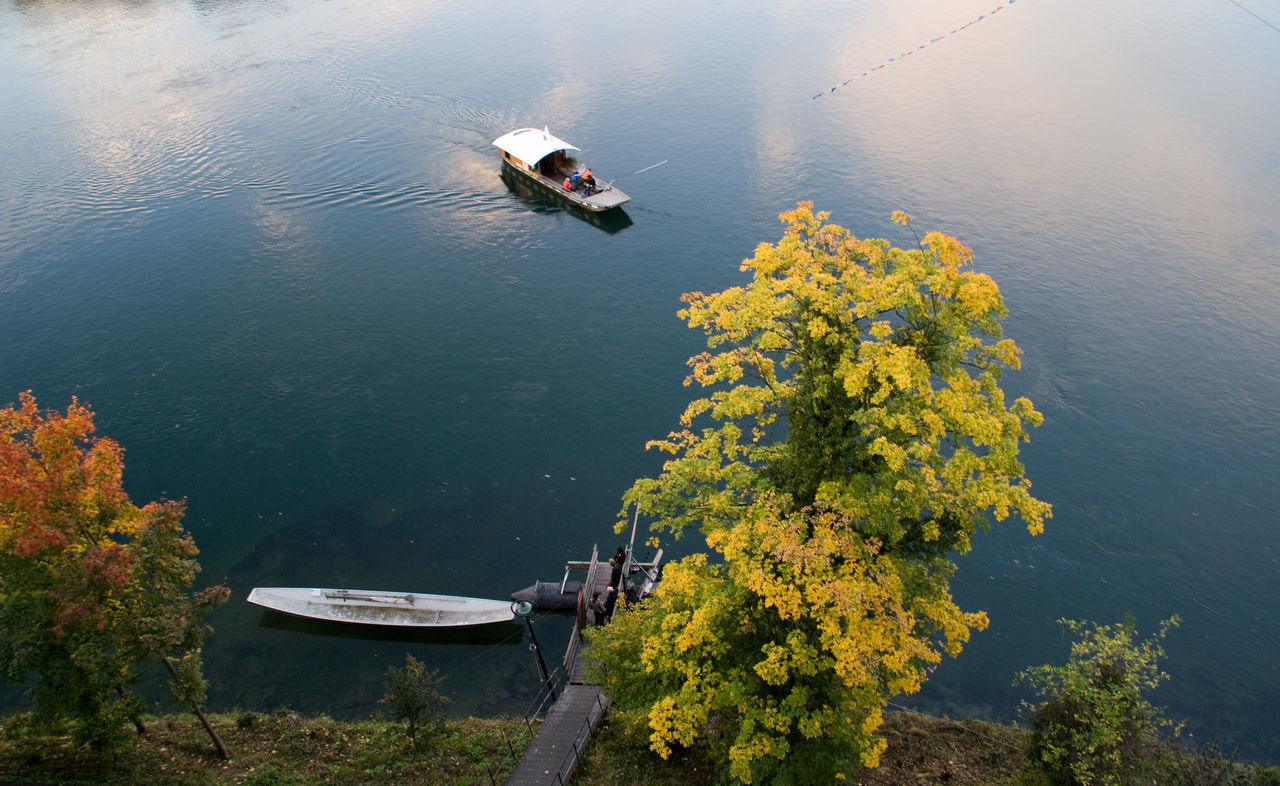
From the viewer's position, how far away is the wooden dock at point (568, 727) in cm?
2341

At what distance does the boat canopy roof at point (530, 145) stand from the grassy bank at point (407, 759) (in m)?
50.4

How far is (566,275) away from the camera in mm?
58344

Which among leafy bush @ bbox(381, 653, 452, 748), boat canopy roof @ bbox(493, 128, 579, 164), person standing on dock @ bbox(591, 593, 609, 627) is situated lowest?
person standing on dock @ bbox(591, 593, 609, 627)

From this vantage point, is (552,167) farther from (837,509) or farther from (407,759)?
(837,509)

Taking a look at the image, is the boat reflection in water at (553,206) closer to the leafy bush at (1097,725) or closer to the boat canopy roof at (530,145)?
the boat canopy roof at (530,145)

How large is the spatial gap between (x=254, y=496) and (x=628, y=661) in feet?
84.8

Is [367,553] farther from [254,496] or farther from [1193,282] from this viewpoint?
[1193,282]

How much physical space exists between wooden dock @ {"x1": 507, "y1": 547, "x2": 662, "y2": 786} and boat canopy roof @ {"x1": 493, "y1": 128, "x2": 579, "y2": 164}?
45543 mm

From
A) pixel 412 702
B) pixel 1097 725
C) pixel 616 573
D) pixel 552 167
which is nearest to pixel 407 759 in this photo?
pixel 412 702

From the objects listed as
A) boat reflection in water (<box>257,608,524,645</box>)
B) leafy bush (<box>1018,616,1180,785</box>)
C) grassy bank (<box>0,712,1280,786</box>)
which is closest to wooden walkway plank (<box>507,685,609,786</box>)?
grassy bank (<box>0,712,1280,786</box>)

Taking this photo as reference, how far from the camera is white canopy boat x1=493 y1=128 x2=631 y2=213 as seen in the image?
6400cm

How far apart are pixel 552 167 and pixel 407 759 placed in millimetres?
54071

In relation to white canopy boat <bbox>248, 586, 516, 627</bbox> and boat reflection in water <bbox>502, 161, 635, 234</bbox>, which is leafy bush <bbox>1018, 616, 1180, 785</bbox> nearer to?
white canopy boat <bbox>248, 586, 516, 627</bbox>

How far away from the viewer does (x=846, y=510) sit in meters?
19.9
